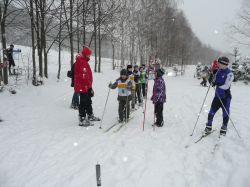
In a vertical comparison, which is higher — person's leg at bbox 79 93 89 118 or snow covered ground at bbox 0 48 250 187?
person's leg at bbox 79 93 89 118

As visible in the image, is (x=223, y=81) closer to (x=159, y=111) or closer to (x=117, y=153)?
(x=159, y=111)

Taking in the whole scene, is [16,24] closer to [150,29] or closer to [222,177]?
[222,177]

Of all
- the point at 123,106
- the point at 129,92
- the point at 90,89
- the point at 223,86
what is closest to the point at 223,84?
the point at 223,86

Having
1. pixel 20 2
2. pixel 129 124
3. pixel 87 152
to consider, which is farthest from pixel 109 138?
pixel 20 2

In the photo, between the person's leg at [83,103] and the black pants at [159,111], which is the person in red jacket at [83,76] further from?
the black pants at [159,111]

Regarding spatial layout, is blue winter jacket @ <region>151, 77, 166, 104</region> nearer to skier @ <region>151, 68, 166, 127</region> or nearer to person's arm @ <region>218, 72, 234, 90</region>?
skier @ <region>151, 68, 166, 127</region>

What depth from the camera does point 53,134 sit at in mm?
6730

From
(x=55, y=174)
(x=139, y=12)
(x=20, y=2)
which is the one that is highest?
(x=139, y=12)

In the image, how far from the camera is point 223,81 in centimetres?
635

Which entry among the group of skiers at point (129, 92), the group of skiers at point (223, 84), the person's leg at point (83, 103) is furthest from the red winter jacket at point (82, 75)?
the group of skiers at point (223, 84)

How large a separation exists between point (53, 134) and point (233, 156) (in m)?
4.56

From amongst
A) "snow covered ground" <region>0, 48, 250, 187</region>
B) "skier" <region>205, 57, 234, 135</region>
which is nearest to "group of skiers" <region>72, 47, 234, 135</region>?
"skier" <region>205, 57, 234, 135</region>

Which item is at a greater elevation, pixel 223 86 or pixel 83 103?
pixel 223 86

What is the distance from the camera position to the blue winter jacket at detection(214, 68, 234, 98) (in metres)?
6.30
